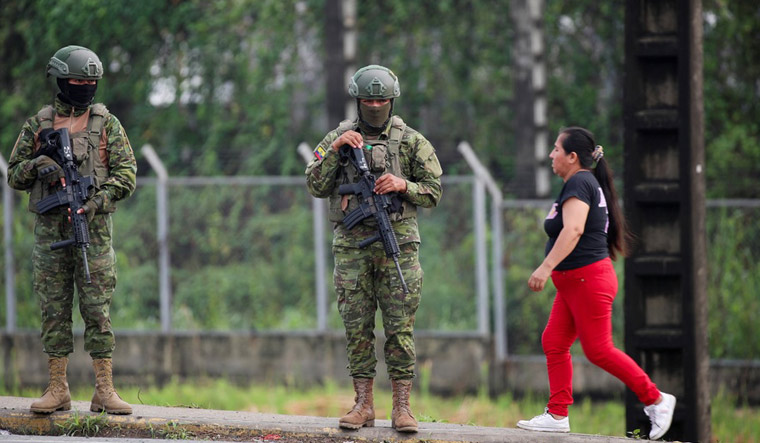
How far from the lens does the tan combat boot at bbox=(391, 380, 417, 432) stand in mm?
5824

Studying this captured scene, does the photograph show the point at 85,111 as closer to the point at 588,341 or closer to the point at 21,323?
the point at 588,341

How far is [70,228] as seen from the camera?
6.02 metres

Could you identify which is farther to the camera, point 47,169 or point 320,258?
point 320,258

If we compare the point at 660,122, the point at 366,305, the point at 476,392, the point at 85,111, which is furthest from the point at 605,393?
the point at 85,111

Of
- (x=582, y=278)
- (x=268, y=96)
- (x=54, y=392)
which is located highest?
(x=268, y=96)

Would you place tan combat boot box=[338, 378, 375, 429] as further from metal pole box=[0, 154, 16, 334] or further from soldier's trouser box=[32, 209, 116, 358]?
metal pole box=[0, 154, 16, 334]

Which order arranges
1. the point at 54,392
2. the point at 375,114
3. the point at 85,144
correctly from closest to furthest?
the point at 375,114 → the point at 85,144 → the point at 54,392

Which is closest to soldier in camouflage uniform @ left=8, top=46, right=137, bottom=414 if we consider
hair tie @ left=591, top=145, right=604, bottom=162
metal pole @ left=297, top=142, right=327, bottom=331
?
hair tie @ left=591, top=145, right=604, bottom=162

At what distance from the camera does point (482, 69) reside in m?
16.3

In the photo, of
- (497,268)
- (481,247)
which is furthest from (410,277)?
(497,268)

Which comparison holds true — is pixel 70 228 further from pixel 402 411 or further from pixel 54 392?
pixel 402 411

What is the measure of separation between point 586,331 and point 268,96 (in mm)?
11432

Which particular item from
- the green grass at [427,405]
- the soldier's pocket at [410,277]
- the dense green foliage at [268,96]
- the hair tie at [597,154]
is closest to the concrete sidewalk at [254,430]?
the soldier's pocket at [410,277]

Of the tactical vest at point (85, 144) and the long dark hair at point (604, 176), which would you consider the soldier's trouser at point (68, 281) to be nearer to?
the tactical vest at point (85, 144)
